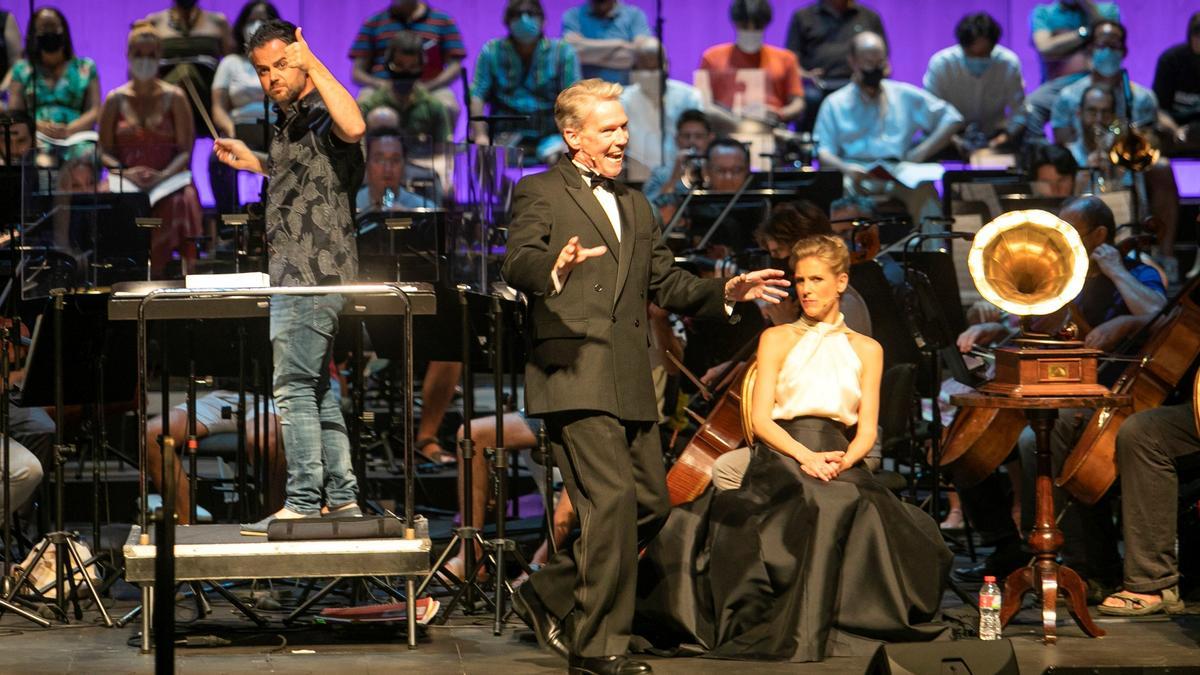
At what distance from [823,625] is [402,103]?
642 cm

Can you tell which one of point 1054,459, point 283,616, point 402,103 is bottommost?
point 283,616

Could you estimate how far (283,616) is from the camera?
5996 millimetres

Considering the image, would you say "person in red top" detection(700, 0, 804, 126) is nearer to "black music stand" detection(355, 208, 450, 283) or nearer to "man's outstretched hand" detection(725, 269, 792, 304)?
"black music stand" detection(355, 208, 450, 283)

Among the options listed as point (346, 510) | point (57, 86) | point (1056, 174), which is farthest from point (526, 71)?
point (346, 510)

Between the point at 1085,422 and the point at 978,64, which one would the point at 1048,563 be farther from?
the point at 978,64

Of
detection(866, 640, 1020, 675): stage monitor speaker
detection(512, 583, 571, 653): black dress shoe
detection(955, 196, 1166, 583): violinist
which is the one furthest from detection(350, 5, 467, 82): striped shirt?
detection(866, 640, 1020, 675): stage monitor speaker

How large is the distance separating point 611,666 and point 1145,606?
2167mm

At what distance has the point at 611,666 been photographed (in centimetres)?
482

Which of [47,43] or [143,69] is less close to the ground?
[47,43]

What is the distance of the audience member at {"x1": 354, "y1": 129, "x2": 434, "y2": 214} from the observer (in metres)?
7.91

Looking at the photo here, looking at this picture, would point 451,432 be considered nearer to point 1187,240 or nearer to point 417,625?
point 417,625

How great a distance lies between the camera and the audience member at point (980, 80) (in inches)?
454

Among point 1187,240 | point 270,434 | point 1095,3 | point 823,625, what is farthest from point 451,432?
point 1095,3

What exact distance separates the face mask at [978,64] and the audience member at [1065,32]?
54cm
